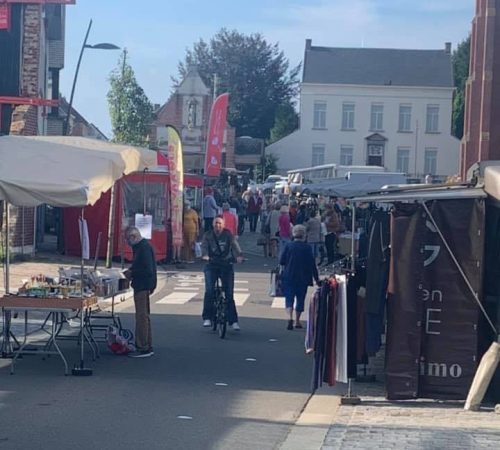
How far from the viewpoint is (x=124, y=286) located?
14.1 meters

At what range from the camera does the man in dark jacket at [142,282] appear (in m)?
13.6

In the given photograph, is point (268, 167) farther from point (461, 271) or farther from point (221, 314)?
point (461, 271)

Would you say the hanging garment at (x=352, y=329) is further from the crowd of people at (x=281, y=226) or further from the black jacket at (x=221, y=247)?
the crowd of people at (x=281, y=226)

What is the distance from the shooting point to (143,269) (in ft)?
45.0

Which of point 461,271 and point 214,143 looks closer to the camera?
point 461,271

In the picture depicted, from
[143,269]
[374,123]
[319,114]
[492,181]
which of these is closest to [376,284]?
[492,181]

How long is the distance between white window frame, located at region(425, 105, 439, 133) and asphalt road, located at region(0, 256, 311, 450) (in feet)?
221

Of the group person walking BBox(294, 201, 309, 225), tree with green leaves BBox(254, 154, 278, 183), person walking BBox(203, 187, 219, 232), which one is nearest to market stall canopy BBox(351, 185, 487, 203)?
person walking BBox(203, 187, 219, 232)

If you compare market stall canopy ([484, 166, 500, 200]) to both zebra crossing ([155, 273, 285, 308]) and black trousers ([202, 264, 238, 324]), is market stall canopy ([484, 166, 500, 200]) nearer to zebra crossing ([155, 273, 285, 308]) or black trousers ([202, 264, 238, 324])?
black trousers ([202, 264, 238, 324])

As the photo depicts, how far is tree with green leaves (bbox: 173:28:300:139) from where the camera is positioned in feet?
299

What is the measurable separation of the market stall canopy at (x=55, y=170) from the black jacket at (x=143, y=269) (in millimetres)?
1050

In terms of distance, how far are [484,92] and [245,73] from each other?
46.5 m

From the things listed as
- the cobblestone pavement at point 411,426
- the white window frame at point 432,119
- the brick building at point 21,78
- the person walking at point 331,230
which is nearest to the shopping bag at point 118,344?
the cobblestone pavement at point 411,426

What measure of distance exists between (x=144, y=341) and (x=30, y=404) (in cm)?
352
